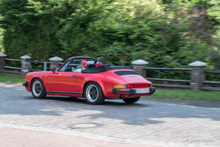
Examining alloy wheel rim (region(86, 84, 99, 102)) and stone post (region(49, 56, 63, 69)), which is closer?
alloy wheel rim (region(86, 84, 99, 102))

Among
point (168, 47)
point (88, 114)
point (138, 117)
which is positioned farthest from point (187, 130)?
point (168, 47)

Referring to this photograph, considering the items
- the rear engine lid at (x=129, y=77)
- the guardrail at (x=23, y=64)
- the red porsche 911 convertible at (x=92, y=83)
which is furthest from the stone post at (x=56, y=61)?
the rear engine lid at (x=129, y=77)

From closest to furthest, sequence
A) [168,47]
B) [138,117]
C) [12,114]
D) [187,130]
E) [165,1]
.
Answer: [187,130]
[138,117]
[12,114]
[168,47]
[165,1]

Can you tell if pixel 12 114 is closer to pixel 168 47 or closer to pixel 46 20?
pixel 168 47

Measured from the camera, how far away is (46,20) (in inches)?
870

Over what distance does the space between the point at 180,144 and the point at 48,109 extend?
4.72 m

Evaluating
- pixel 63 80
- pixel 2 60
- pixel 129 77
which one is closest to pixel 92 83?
pixel 129 77

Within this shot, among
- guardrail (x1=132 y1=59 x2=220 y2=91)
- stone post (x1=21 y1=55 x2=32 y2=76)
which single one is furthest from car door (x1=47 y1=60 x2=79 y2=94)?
stone post (x1=21 y1=55 x2=32 y2=76)

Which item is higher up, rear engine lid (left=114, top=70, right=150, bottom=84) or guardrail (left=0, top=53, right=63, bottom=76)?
guardrail (left=0, top=53, right=63, bottom=76)

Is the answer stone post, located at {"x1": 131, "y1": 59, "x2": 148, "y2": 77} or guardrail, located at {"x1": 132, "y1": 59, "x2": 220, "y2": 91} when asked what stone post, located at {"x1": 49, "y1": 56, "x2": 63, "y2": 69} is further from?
guardrail, located at {"x1": 132, "y1": 59, "x2": 220, "y2": 91}

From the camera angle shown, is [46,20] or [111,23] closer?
[111,23]

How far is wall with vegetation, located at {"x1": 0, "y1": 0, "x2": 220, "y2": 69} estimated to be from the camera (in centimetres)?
1641

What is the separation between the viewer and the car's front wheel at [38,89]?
11406 mm

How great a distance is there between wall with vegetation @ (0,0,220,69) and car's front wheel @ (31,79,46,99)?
624cm
